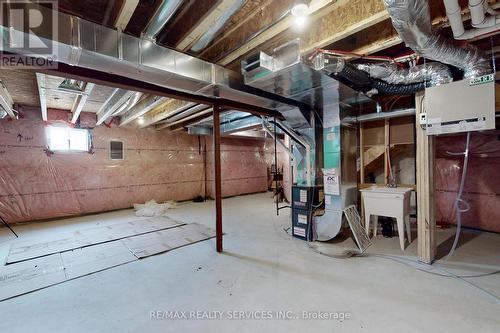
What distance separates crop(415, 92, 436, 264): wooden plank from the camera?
2363 millimetres

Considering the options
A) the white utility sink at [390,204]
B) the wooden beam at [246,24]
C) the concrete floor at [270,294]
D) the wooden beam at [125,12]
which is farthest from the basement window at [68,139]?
the white utility sink at [390,204]

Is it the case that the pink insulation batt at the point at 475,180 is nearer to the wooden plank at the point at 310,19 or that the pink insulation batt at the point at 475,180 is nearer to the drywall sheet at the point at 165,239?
the wooden plank at the point at 310,19

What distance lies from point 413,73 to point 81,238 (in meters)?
4.87

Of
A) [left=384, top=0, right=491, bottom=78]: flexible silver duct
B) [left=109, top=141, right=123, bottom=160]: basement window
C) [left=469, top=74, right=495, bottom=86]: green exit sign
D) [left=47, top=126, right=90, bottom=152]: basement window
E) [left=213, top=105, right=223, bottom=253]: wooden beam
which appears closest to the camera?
[left=384, top=0, right=491, bottom=78]: flexible silver duct

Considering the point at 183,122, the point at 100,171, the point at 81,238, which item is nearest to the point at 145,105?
the point at 183,122

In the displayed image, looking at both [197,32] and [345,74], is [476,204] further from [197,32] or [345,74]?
[197,32]

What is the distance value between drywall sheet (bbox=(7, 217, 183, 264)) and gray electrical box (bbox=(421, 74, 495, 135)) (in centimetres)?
395

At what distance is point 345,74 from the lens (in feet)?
6.98

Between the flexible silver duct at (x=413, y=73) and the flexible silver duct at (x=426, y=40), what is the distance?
139 mm

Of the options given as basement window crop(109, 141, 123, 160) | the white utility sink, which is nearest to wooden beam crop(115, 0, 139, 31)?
the white utility sink

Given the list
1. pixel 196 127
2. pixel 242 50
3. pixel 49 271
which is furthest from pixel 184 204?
pixel 242 50

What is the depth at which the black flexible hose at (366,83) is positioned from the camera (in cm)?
212

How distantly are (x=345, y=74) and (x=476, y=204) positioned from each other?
3366 mm

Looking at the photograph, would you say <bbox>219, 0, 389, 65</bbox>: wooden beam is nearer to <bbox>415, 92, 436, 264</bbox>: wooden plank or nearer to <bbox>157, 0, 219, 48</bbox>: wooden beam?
<bbox>157, 0, 219, 48</bbox>: wooden beam
